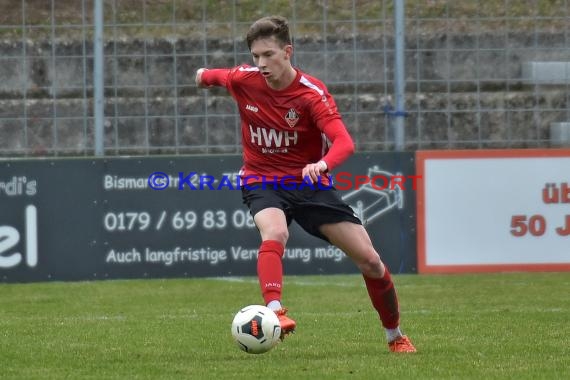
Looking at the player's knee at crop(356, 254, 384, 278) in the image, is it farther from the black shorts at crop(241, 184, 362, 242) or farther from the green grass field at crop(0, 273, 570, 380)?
the green grass field at crop(0, 273, 570, 380)

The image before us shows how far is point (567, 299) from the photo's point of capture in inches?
438

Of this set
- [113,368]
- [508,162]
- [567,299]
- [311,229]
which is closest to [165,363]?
[113,368]

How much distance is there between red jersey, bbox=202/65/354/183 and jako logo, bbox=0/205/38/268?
6167 mm

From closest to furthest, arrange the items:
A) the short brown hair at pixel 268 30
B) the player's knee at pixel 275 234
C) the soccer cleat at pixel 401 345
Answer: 1. the player's knee at pixel 275 234
2. the short brown hair at pixel 268 30
3. the soccer cleat at pixel 401 345

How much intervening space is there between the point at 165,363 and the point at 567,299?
506 cm

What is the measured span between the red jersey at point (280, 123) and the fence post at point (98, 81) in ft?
20.3

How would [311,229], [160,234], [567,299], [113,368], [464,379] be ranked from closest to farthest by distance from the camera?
[464,379]
[113,368]
[311,229]
[567,299]
[160,234]

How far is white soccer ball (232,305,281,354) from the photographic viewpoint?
262 inches

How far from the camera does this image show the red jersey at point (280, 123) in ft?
24.3

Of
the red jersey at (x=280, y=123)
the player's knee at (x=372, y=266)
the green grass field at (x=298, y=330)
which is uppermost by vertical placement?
the red jersey at (x=280, y=123)

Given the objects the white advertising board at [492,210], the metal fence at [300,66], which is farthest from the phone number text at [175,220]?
the white advertising board at [492,210]

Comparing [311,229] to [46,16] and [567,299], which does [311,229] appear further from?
[46,16]

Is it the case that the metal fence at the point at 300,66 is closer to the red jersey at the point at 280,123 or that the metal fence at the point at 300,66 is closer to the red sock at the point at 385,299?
the red jersey at the point at 280,123

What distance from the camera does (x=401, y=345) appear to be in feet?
24.7
